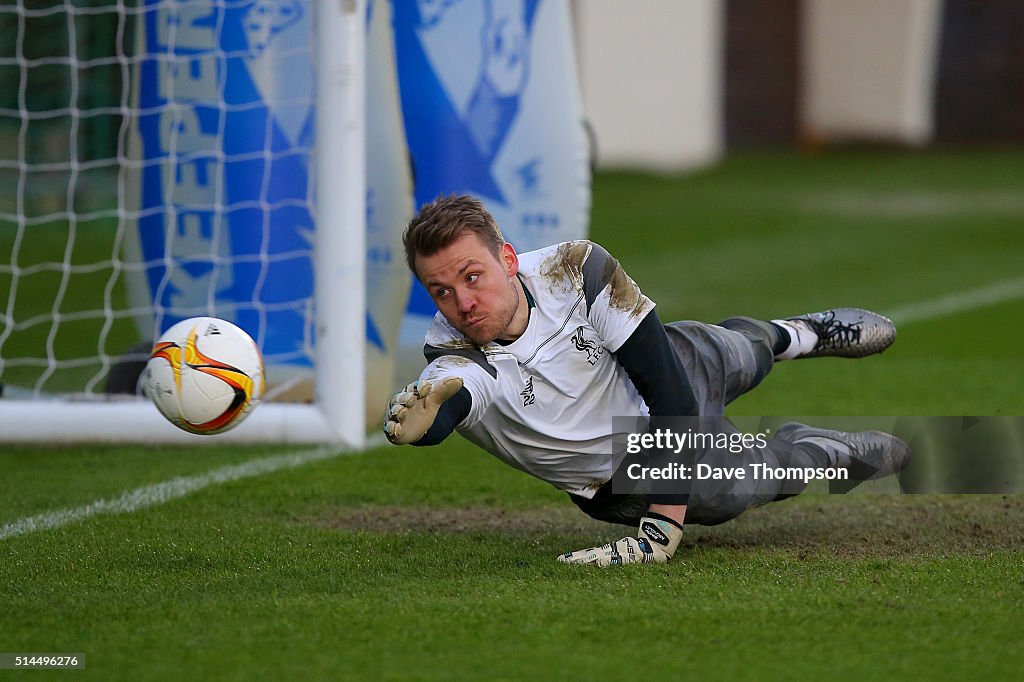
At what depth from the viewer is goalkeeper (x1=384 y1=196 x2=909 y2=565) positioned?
3.51 meters

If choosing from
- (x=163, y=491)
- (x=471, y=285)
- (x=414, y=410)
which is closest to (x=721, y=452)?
(x=471, y=285)

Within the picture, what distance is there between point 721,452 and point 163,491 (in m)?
1.96

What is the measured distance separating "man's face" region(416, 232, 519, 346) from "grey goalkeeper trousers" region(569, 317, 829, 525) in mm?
569

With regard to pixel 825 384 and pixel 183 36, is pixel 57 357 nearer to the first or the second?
pixel 183 36

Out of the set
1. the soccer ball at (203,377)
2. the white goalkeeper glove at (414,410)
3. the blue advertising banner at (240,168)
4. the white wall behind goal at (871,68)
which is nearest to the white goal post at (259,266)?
the blue advertising banner at (240,168)

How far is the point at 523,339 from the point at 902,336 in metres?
4.92

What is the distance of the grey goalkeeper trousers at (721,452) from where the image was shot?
3.78 m

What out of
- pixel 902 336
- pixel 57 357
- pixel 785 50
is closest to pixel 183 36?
pixel 57 357

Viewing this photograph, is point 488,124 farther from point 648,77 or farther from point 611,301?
point 648,77

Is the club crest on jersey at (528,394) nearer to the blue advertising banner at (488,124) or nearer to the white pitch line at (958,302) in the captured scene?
the blue advertising banner at (488,124)

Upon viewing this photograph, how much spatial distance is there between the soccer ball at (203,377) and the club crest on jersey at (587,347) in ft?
3.05

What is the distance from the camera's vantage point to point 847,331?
423cm

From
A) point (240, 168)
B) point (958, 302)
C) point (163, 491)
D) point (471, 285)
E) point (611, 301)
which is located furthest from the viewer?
point (958, 302)

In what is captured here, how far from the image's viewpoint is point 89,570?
3699 mm
